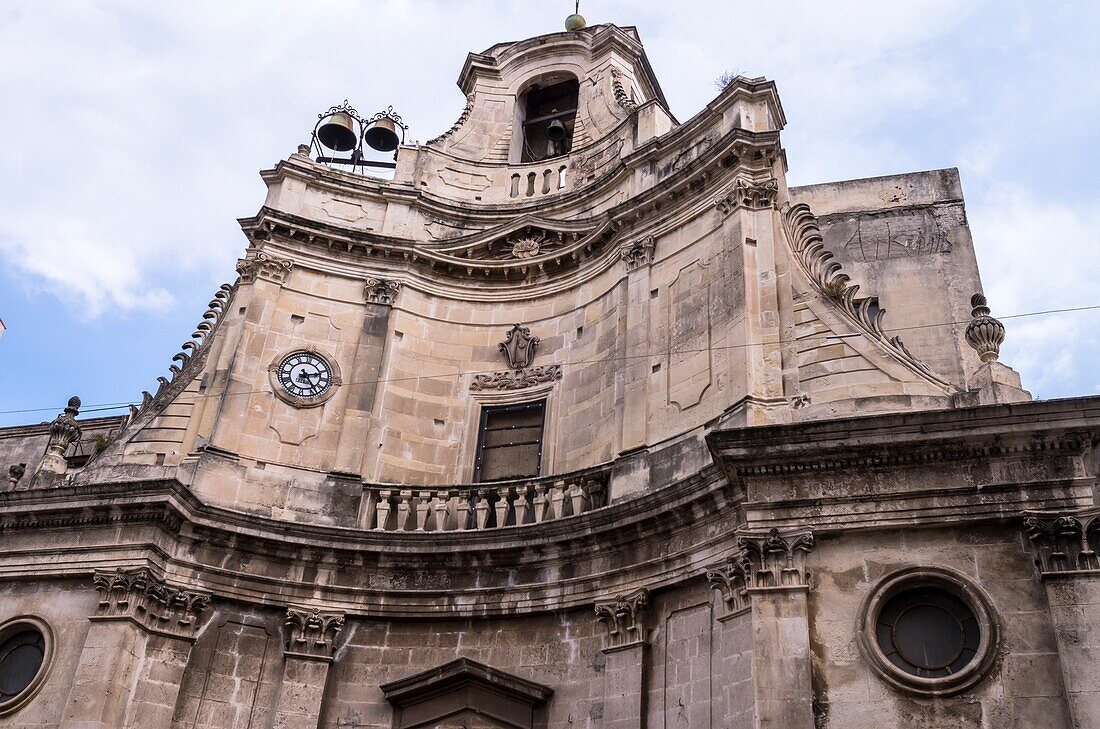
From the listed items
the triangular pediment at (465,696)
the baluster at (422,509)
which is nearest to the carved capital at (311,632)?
the triangular pediment at (465,696)

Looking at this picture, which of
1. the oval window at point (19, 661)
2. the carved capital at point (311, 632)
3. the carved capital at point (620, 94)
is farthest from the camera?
the carved capital at point (620, 94)

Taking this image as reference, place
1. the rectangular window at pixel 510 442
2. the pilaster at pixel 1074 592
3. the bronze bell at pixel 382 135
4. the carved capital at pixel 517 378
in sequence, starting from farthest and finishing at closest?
1. the bronze bell at pixel 382 135
2. the carved capital at pixel 517 378
3. the rectangular window at pixel 510 442
4. the pilaster at pixel 1074 592

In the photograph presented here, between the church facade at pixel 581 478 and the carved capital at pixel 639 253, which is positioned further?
the carved capital at pixel 639 253

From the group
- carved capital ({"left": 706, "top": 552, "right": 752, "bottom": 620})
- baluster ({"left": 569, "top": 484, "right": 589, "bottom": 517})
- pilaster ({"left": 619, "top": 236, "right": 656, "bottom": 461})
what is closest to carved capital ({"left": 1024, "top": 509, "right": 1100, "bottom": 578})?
carved capital ({"left": 706, "top": 552, "right": 752, "bottom": 620})

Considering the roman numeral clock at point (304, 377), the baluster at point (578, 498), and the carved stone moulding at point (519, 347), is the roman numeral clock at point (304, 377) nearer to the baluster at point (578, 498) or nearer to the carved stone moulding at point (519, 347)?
the carved stone moulding at point (519, 347)

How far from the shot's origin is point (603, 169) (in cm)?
1920

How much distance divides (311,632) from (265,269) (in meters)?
6.40

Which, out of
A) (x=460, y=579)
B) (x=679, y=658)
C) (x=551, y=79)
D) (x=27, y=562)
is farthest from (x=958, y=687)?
(x=551, y=79)

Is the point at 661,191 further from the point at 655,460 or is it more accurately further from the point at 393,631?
the point at 393,631

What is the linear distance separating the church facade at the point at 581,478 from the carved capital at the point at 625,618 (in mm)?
39

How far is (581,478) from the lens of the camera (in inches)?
590

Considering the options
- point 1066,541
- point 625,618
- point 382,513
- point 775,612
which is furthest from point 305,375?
point 1066,541

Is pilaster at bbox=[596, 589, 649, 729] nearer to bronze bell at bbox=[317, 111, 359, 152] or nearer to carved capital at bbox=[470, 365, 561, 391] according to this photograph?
carved capital at bbox=[470, 365, 561, 391]

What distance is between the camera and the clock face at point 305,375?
17030mm
